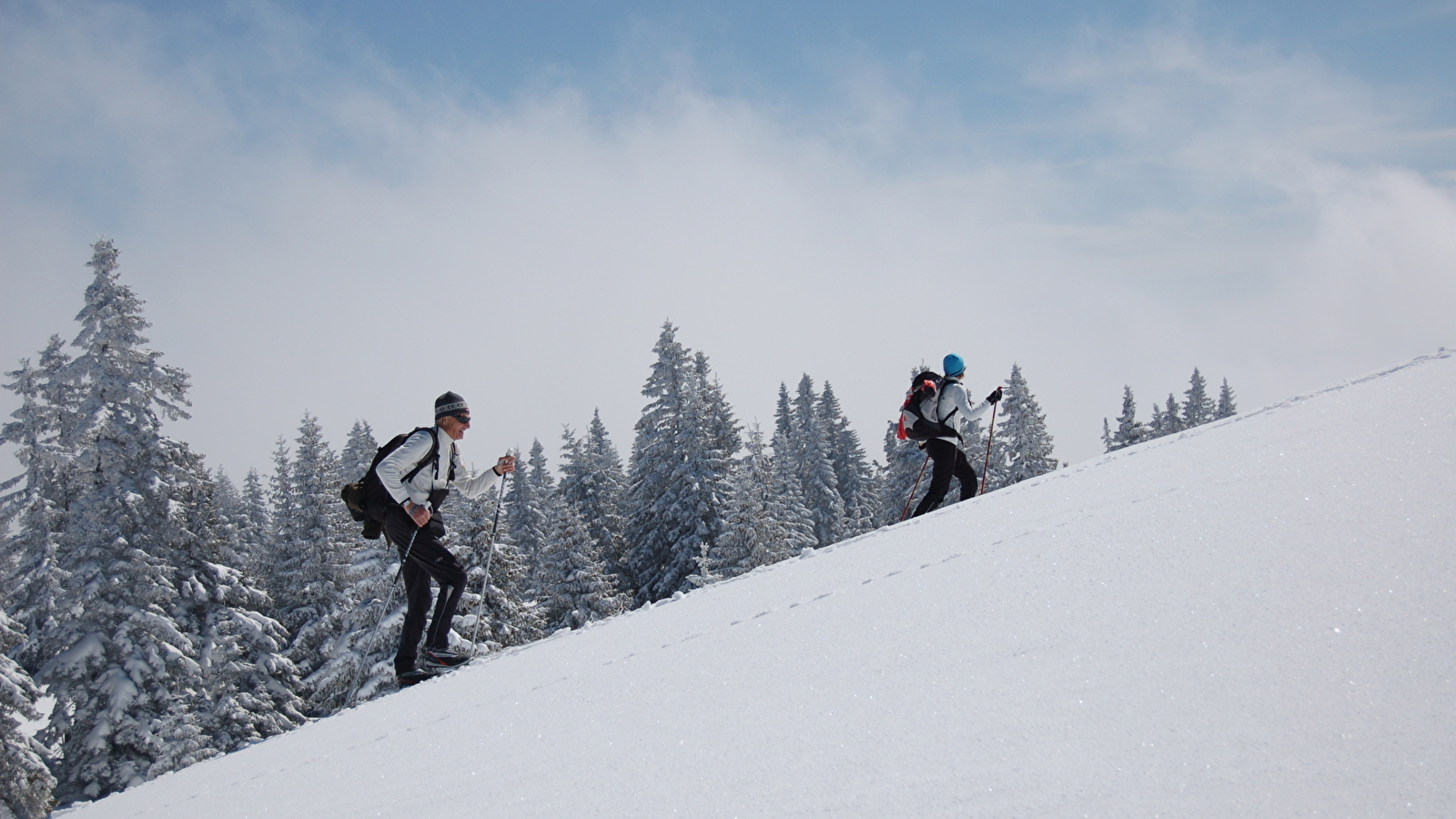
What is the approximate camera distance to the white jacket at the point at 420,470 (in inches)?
258

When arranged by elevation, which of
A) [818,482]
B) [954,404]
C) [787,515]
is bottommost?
[954,404]

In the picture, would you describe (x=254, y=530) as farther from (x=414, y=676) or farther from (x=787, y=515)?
(x=414, y=676)

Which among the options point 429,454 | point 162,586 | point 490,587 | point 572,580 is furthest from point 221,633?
point 429,454

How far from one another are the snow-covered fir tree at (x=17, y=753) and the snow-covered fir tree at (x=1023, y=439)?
3440 cm

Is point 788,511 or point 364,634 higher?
point 788,511

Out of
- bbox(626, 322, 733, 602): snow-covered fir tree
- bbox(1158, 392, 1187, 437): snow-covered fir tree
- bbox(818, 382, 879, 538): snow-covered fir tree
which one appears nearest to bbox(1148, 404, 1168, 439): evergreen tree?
bbox(1158, 392, 1187, 437): snow-covered fir tree

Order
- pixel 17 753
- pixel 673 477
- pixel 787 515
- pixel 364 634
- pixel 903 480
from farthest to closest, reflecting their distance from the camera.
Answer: pixel 903 480 < pixel 787 515 < pixel 673 477 < pixel 364 634 < pixel 17 753

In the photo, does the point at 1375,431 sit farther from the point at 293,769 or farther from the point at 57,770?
the point at 57,770

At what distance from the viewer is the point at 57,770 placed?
18.8 metres

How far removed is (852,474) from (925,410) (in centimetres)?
4571

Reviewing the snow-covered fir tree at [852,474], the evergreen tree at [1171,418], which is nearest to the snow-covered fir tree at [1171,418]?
the evergreen tree at [1171,418]

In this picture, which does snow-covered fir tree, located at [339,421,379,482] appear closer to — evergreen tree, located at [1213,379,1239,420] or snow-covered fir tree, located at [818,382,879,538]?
snow-covered fir tree, located at [818,382,879,538]

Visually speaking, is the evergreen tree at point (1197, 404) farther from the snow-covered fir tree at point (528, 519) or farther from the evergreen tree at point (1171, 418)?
the snow-covered fir tree at point (528, 519)

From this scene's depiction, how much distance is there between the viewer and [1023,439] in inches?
1452
